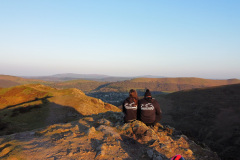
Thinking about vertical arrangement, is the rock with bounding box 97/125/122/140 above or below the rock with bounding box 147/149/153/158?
above

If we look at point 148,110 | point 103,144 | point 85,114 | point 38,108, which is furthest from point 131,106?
point 38,108

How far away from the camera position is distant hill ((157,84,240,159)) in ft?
86.4

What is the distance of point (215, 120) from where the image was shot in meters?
38.7

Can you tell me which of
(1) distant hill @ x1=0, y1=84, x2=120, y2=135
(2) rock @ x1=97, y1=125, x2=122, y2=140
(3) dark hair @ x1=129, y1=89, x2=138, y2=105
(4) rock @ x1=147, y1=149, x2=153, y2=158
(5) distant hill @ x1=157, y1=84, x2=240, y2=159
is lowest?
(5) distant hill @ x1=157, y1=84, x2=240, y2=159

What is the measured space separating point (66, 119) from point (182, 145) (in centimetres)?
2178

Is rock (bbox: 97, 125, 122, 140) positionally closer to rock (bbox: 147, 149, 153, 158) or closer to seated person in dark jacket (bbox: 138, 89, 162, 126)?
rock (bbox: 147, 149, 153, 158)

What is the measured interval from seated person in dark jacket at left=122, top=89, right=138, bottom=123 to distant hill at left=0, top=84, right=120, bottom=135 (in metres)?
18.3

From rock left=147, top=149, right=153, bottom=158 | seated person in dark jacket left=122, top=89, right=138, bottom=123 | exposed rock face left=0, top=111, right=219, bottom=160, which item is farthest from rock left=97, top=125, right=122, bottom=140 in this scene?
rock left=147, top=149, right=153, bottom=158

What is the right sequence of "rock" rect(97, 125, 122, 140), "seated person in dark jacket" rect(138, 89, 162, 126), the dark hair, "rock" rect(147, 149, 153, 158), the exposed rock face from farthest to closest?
the dark hair
"seated person in dark jacket" rect(138, 89, 162, 126)
"rock" rect(97, 125, 122, 140)
"rock" rect(147, 149, 153, 158)
the exposed rock face

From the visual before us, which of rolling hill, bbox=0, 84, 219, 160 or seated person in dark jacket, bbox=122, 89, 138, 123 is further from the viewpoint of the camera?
seated person in dark jacket, bbox=122, 89, 138, 123

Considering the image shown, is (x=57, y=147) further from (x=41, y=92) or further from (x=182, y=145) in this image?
(x=41, y=92)

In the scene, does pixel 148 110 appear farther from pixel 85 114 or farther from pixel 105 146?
pixel 85 114

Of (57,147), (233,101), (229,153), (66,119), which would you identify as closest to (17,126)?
→ (66,119)

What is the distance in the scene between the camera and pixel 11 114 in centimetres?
2748
